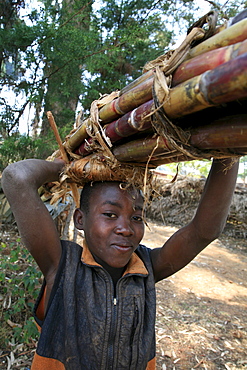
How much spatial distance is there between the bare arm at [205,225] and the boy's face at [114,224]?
0.28 metres

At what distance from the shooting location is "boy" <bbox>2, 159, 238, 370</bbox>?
1.32 metres

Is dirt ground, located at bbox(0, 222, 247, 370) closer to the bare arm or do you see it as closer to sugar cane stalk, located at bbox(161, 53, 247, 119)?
the bare arm

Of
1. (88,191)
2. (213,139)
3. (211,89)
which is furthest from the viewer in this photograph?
(88,191)

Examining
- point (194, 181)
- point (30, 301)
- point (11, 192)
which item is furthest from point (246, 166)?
point (11, 192)

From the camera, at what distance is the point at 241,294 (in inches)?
183

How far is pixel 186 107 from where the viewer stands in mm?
704

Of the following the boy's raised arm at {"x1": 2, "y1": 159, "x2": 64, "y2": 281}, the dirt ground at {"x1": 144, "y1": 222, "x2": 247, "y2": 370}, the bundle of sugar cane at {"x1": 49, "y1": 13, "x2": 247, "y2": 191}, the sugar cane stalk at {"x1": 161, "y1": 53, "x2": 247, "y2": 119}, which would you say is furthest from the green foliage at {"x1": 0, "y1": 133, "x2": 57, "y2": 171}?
the sugar cane stalk at {"x1": 161, "y1": 53, "x2": 247, "y2": 119}

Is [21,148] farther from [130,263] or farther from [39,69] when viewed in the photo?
[130,263]

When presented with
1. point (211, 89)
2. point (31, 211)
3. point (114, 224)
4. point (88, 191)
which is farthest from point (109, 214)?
point (211, 89)

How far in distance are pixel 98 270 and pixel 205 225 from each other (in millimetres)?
641

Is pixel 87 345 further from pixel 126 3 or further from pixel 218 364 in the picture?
pixel 126 3

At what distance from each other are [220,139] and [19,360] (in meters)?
2.65

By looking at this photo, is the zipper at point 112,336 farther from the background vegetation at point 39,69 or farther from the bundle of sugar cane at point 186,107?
the background vegetation at point 39,69

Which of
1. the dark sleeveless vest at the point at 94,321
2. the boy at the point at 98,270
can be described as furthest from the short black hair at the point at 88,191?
the dark sleeveless vest at the point at 94,321
